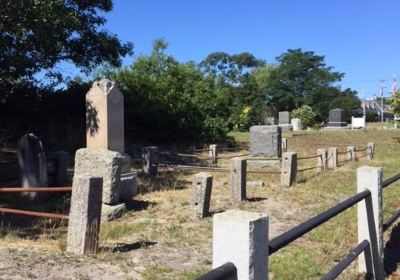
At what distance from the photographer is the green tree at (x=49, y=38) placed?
40.0 feet

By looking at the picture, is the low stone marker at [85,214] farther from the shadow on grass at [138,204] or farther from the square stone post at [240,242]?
the square stone post at [240,242]

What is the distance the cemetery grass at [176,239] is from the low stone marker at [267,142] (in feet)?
15.9

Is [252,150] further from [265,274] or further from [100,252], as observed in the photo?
[265,274]

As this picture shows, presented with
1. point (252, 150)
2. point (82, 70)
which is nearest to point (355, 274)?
point (252, 150)

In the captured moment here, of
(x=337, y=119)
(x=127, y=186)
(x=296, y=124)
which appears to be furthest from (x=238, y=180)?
(x=296, y=124)

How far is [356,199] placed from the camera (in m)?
Answer: 5.00

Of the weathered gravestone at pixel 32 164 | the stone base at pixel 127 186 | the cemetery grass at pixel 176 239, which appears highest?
the weathered gravestone at pixel 32 164

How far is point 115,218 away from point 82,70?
10288 millimetres

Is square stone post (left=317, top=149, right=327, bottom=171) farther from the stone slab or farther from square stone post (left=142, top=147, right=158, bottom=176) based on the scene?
the stone slab

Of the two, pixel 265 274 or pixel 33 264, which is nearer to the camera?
pixel 265 274

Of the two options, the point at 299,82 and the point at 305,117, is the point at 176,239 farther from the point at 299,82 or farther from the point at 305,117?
the point at 299,82

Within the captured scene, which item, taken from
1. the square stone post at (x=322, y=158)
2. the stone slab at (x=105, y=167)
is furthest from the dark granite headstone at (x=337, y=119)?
the stone slab at (x=105, y=167)

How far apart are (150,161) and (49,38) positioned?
450cm

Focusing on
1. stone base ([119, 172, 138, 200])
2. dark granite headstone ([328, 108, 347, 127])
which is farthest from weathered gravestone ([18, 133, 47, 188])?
dark granite headstone ([328, 108, 347, 127])
